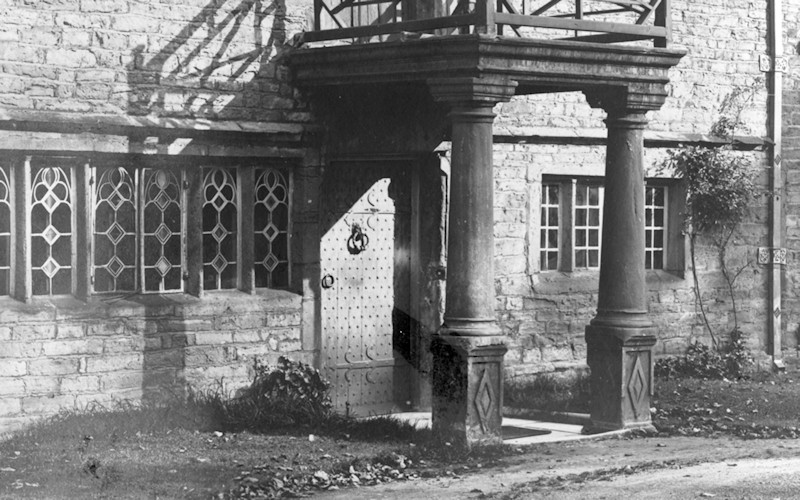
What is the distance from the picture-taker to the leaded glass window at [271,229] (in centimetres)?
1182

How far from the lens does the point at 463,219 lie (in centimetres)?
1015

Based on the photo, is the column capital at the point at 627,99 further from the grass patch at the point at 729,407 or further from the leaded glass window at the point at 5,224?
the leaded glass window at the point at 5,224

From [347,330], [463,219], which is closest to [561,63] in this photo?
[463,219]

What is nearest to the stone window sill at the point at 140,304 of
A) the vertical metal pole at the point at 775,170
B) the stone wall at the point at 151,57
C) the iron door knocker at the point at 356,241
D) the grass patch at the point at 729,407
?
the iron door knocker at the point at 356,241

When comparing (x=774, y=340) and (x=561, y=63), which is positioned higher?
(x=561, y=63)

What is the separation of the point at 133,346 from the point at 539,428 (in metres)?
3.74

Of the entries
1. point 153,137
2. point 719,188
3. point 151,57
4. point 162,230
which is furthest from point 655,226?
point 151,57

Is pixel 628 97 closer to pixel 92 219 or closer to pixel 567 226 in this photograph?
pixel 567 226

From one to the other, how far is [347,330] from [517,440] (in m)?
2.24

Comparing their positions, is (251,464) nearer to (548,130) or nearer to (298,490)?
(298,490)

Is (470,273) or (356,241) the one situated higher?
(356,241)

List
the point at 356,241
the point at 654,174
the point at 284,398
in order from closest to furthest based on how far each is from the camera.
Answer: the point at 284,398 → the point at 356,241 → the point at 654,174

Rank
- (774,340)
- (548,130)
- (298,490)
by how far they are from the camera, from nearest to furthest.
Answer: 1. (298,490)
2. (548,130)
3. (774,340)

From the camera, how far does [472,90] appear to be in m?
10.0
